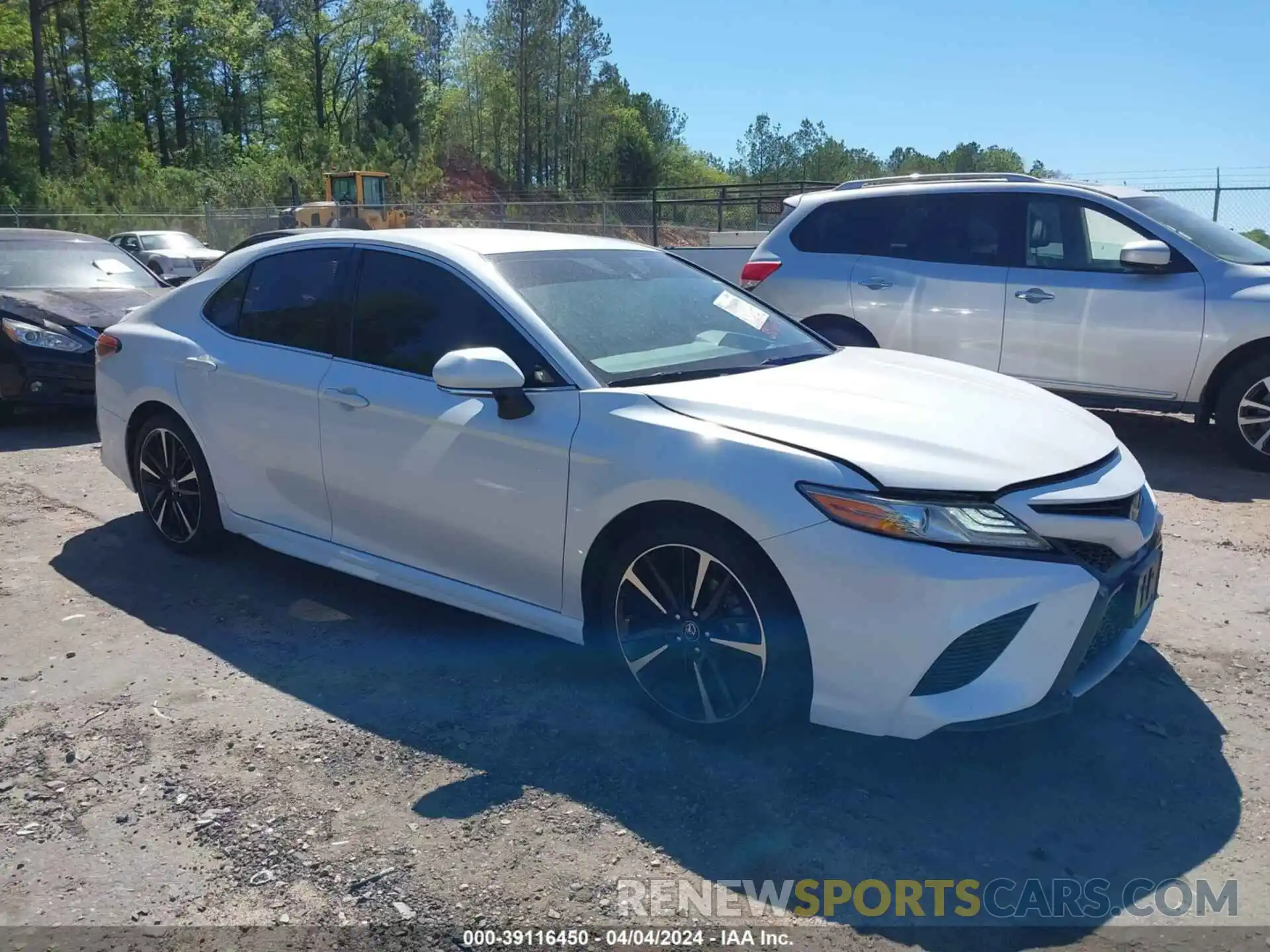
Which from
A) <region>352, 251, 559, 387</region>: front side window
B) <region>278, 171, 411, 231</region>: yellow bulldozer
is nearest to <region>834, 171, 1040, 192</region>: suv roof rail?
<region>352, 251, 559, 387</region>: front side window

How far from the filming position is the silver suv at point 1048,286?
6.80m

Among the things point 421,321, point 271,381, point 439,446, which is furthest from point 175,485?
point 439,446

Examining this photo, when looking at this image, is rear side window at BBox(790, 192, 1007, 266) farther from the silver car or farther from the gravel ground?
the silver car

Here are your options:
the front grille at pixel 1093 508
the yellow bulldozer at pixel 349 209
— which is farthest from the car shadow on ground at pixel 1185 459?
the yellow bulldozer at pixel 349 209

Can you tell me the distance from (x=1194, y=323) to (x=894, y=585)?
504cm

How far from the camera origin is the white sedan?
2.96 m

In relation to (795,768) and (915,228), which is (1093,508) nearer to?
(795,768)

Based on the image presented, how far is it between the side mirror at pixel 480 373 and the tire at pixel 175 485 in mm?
1929

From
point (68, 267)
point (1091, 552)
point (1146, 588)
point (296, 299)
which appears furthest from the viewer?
point (68, 267)

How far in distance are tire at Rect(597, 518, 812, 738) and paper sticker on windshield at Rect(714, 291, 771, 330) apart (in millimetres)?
1387

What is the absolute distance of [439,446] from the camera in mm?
3855

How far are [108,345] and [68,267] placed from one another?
481 cm

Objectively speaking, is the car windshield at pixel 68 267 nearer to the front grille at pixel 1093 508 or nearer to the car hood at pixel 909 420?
the car hood at pixel 909 420

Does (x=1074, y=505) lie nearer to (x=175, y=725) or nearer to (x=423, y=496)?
(x=423, y=496)
